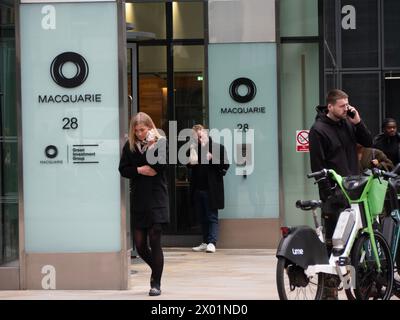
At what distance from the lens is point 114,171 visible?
10055 millimetres

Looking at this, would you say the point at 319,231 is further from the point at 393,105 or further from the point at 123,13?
the point at 393,105

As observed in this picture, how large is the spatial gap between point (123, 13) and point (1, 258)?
2892 millimetres

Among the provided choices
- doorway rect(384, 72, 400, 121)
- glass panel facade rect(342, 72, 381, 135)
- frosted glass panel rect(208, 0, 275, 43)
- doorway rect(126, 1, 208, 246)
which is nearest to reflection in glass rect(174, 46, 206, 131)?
doorway rect(126, 1, 208, 246)

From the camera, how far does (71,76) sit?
10078 mm

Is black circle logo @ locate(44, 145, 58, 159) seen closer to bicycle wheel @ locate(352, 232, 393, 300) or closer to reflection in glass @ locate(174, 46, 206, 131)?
bicycle wheel @ locate(352, 232, 393, 300)

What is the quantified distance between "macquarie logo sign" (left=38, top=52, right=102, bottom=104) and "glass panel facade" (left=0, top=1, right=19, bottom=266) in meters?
0.46

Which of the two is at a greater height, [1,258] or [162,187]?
[162,187]

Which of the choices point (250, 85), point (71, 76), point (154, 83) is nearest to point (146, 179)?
point (71, 76)

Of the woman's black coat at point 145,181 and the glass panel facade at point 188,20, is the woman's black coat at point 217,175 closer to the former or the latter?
the glass panel facade at point 188,20

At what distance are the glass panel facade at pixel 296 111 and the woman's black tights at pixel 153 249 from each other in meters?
5.39

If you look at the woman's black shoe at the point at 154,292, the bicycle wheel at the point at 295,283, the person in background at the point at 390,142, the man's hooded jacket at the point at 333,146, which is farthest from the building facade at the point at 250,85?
the bicycle wheel at the point at 295,283

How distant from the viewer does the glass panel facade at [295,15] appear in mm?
14820

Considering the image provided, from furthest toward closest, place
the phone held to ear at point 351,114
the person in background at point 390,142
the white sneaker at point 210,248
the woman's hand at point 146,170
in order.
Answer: the person in background at point 390,142, the white sneaker at point 210,248, the woman's hand at point 146,170, the phone held to ear at point 351,114
